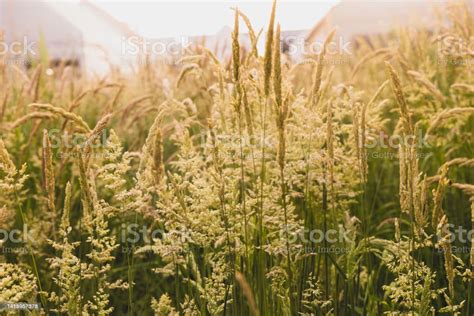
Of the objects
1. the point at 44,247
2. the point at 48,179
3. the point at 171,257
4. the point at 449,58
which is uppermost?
the point at 449,58

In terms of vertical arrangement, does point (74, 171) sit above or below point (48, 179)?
below

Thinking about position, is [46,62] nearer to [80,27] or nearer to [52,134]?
[52,134]

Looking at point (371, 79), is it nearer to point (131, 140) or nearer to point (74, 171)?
point (131, 140)

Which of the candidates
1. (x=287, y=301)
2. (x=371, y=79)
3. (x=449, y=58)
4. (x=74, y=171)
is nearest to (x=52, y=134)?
(x=74, y=171)

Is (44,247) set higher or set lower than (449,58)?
lower

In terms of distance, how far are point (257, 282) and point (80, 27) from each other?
14.1 metres

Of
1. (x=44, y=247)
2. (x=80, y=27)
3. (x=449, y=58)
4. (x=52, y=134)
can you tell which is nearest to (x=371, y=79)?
(x=449, y=58)

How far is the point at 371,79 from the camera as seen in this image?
17.4 ft

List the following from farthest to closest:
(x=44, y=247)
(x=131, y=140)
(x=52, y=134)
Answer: (x=131, y=140), (x=52, y=134), (x=44, y=247)

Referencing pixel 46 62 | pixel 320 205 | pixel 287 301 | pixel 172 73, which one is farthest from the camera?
pixel 172 73

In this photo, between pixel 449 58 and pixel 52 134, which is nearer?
pixel 52 134

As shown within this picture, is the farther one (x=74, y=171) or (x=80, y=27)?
(x=80, y=27)

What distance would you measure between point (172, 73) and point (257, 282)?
3714 millimetres

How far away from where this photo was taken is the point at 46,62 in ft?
16.5
